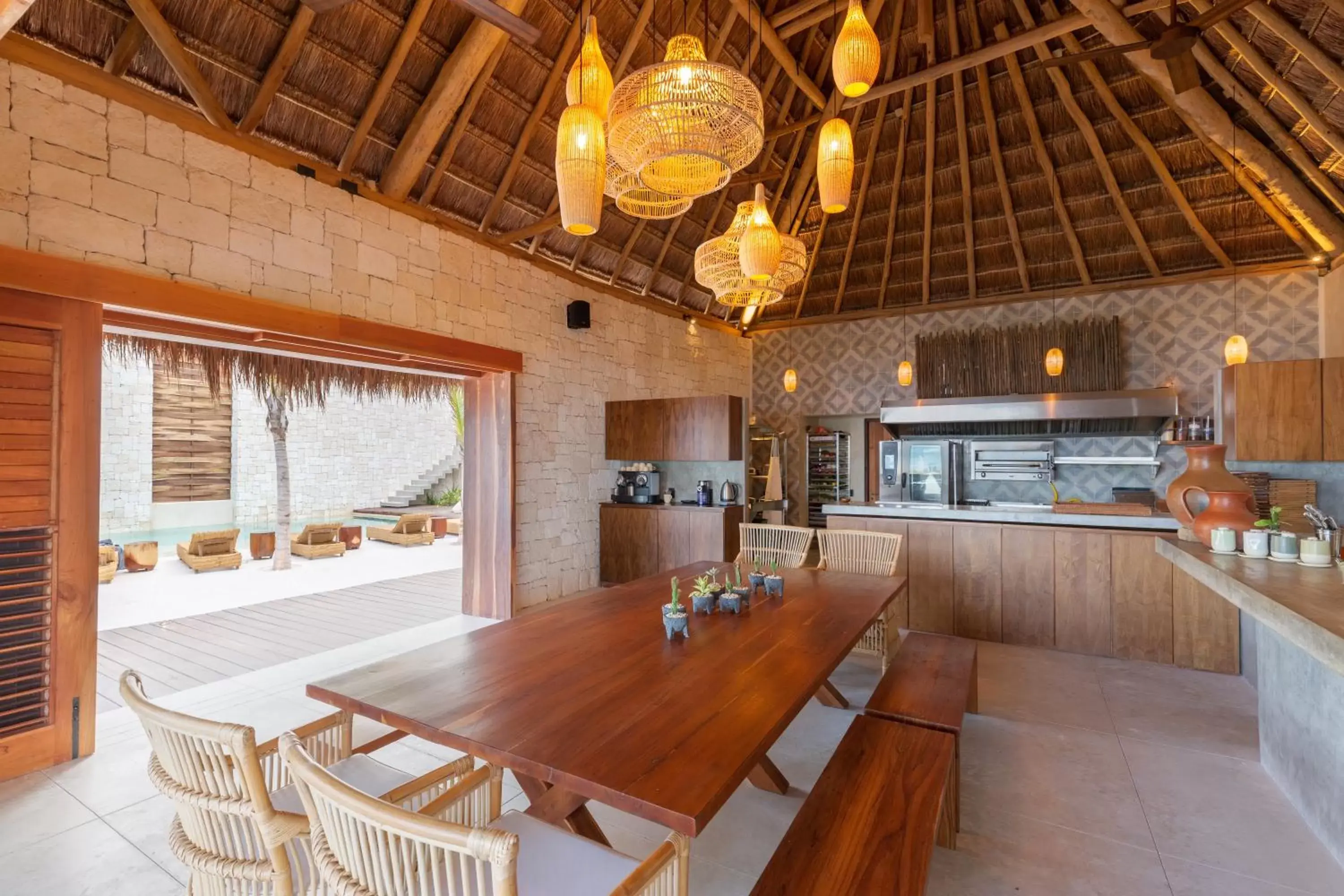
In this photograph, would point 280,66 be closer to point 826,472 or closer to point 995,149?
point 995,149

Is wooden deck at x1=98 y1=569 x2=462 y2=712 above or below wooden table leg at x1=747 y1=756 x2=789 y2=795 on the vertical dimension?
→ below

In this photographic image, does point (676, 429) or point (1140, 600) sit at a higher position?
point (676, 429)

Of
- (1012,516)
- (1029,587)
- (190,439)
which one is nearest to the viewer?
(1029,587)

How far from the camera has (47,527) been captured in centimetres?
299

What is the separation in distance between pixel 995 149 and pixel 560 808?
24.7ft

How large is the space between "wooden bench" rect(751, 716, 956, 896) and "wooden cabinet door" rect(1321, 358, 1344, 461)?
12.2 feet

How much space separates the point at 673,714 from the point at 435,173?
4.83 meters

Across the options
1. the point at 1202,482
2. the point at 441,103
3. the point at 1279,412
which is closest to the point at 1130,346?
the point at 1279,412

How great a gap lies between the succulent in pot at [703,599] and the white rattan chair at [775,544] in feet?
4.02

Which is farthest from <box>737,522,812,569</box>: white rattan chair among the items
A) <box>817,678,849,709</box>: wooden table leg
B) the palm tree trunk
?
the palm tree trunk

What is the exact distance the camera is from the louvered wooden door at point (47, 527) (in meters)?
2.88

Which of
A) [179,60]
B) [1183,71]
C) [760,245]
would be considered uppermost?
[179,60]

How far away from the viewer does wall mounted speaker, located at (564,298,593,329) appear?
6.44 m

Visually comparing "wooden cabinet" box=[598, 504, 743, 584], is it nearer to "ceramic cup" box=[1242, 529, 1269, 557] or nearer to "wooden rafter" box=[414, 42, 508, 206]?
"wooden rafter" box=[414, 42, 508, 206]
